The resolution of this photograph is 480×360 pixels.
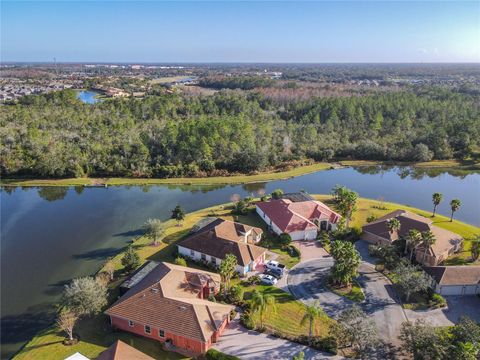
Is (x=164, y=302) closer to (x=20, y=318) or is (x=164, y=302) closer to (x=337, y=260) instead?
(x=20, y=318)

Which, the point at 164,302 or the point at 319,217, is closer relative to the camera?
the point at 164,302

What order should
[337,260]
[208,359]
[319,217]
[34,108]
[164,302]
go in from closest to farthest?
1. [208,359]
2. [164,302]
3. [337,260]
4. [319,217]
5. [34,108]

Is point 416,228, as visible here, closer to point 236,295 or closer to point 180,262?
point 236,295

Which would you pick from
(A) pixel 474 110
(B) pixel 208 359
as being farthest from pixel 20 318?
(A) pixel 474 110

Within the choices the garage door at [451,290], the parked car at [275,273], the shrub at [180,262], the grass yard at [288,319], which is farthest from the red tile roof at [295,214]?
the garage door at [451,290]

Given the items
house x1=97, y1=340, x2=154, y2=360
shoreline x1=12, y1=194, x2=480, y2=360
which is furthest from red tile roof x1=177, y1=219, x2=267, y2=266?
house x1=97, y1=340, x2=154, y2=360

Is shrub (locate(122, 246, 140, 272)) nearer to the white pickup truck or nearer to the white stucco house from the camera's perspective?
the white pickup truck
